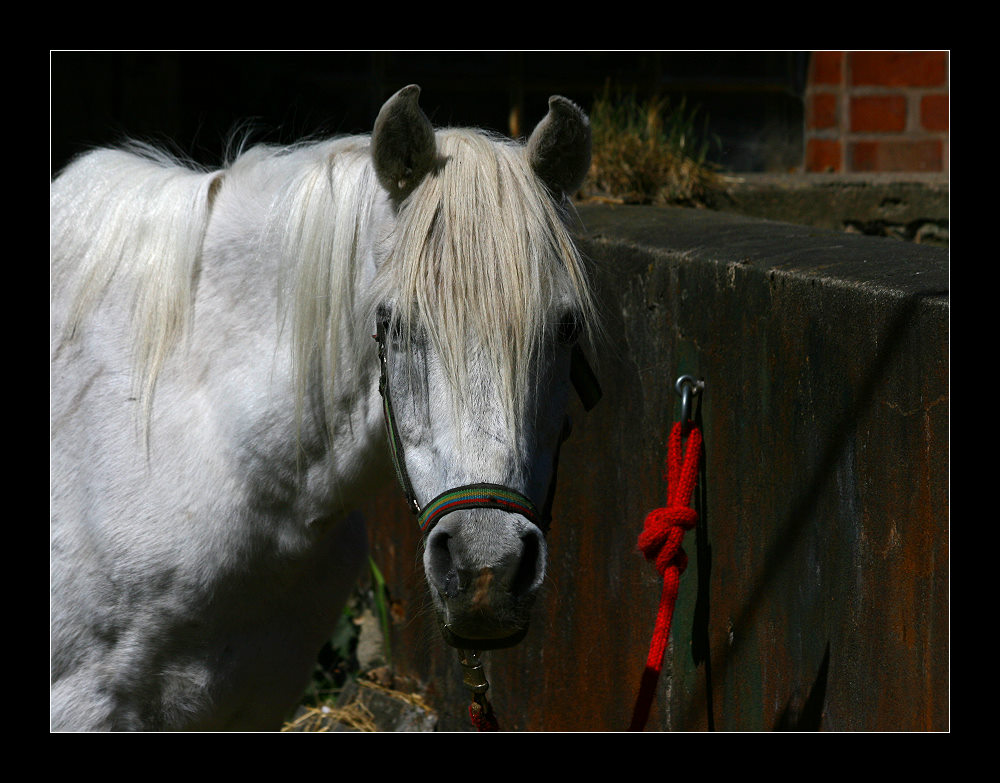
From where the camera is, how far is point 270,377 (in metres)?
2.14

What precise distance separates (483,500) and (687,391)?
0.83 metres

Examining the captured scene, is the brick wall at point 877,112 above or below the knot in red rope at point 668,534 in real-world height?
above

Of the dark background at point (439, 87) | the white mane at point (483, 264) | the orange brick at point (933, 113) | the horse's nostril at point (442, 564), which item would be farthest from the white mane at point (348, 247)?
the orange brick at point (933, 113)

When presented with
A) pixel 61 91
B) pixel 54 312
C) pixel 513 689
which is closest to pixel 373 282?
pixel 54 312

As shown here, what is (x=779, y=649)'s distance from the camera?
221cm

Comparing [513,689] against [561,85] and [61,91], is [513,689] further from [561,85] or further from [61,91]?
[61,91]

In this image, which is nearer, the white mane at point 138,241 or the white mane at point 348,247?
the white mane at point 348,247

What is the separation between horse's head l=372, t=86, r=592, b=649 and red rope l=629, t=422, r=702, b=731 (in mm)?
422

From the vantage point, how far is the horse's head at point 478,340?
5.45 ft

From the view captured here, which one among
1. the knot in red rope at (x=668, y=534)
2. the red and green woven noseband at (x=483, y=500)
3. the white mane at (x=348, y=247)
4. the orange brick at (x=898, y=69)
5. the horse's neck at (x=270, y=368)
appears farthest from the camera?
the orange brick at (x=898, y=69)

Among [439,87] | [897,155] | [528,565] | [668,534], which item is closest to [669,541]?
[668,534]

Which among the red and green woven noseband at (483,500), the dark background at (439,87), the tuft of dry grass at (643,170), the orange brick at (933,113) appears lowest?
the red and green woven noseband at (483,500)

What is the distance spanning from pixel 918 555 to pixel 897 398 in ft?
0.96

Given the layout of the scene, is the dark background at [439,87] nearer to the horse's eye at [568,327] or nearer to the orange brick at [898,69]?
the orange brick at [898,69]
